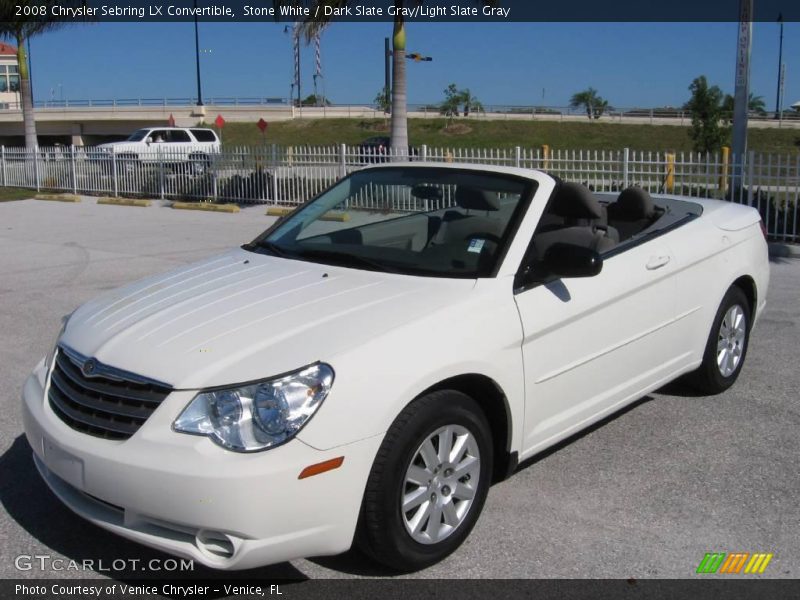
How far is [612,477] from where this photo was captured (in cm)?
452

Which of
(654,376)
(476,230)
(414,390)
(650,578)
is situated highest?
(476,230)

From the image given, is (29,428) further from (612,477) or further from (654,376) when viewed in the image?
(654,376)

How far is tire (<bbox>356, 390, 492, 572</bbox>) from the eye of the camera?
3.33 meters

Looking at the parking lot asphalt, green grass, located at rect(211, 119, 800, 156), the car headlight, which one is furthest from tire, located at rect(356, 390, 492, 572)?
green grass, located at rect(211, 119, 800, 156)

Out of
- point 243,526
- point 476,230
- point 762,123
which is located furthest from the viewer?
point 762,123

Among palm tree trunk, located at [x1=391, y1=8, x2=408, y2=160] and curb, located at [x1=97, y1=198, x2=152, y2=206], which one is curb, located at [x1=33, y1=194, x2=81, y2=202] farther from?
palm tree trunk, located at [x1=391, y1=8, x2=408, y2=160]

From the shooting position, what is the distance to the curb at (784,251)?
12.3 meters

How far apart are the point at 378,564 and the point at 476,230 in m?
1.68

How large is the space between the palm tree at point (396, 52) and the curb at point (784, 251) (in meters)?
7.43

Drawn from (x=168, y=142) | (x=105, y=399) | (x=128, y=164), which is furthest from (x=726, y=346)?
(x=168, y=142)

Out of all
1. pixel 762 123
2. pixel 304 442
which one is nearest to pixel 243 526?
pixel 304 442

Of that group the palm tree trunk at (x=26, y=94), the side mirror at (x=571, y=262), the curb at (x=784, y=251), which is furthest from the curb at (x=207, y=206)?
the side mirror at (x=571, y=262)

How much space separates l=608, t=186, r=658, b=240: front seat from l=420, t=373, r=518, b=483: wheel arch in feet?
6.68

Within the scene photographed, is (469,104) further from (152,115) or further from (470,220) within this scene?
(470,220)
